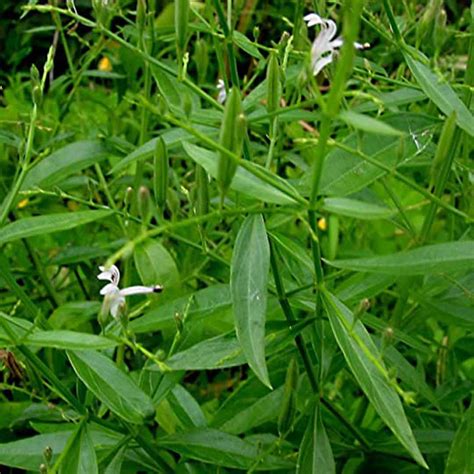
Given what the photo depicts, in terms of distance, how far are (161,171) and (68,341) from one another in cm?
16

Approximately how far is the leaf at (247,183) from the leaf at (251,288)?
0.05 meters

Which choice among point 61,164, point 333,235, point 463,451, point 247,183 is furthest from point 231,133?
point 333,235

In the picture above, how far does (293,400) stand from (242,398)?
0.19 metres

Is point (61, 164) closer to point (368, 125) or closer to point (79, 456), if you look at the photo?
point (79, 456)

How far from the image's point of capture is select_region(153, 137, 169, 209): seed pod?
0.78m

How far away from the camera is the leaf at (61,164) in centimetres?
112

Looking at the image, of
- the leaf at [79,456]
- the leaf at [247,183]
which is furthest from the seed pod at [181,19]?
the leaf at [79,456]

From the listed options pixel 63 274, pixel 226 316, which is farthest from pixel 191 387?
pixel 226 316

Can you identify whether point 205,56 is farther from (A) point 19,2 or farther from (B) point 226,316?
(A) point 19,2

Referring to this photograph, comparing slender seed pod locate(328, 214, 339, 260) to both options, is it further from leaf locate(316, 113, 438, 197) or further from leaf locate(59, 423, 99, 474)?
leaf locate(59, 423, 99, 474)

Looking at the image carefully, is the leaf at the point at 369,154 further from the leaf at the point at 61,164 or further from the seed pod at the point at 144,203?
the leaf at the point at 61,164

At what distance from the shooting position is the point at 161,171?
785 mm

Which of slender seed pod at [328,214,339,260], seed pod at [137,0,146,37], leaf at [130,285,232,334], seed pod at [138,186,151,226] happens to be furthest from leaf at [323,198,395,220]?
slender seed pod at [328,214,339,260]

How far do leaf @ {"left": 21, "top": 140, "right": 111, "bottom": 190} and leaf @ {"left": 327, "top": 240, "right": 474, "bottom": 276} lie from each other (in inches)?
19.1
